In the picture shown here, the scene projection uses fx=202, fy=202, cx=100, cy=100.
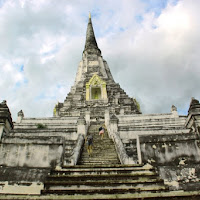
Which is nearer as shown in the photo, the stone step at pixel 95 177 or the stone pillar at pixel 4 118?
the stone step at pixel 95 177

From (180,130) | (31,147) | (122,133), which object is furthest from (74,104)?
(31,147)

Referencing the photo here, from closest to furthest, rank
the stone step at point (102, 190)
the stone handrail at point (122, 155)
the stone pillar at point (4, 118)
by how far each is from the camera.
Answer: the stone step at point (102, 190), the stone pillar at point (4, 118), the stone handrail at point (122, 155)

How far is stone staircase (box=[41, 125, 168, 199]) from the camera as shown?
5.21 metres

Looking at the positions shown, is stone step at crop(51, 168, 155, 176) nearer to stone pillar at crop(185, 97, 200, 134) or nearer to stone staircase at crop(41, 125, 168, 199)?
stone staircase at crop(41, 125, 168, 199)

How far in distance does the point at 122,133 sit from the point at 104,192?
8.61m

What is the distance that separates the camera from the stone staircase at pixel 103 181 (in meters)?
5.21

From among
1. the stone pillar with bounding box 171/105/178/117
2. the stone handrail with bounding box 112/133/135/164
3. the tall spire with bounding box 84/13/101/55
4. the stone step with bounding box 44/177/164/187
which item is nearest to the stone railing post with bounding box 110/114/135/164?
the stone handrail with bounding box 112/133/135/164

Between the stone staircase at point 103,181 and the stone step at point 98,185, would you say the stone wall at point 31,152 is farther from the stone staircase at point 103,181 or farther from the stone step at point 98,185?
the stone step at point 98,185

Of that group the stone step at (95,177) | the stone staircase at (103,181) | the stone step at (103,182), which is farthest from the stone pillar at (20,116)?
the stone step at (103,182)

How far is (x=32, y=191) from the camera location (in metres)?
6.32

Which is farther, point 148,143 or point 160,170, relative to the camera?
point 148,143

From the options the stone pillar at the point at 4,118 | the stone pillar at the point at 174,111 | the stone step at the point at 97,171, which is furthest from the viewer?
the stone pillar at the point at 174,111

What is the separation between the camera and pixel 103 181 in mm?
5668

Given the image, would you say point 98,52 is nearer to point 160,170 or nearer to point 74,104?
point 74,104
